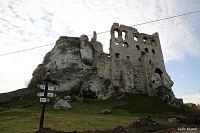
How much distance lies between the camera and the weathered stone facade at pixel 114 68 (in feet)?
148

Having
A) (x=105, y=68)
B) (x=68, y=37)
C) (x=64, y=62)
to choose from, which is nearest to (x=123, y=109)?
(x=105, y=68)

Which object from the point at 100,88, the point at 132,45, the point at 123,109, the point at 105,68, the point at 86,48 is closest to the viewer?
the point at 123,109

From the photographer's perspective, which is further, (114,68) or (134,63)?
(134,63)

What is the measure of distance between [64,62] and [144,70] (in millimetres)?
24089

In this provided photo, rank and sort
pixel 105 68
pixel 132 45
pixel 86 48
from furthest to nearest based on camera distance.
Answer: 1. pixel 86 48
2. pixel 132 45
3. pixel 105 68

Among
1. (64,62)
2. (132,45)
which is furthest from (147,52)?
(64,62)

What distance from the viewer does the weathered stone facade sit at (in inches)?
1777

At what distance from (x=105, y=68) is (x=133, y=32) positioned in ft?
51.2

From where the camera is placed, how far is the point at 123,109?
33.2 meters

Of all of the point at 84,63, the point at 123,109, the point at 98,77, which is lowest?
the point at 123,109

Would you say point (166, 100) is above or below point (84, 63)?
below

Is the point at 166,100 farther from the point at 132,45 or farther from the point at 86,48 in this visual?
the point at 86,48

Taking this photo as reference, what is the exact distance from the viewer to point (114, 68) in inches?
1853

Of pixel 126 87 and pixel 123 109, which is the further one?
pixel 126 87
